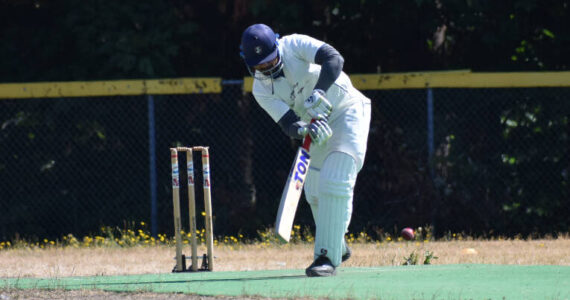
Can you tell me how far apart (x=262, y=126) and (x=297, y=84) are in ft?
16.0

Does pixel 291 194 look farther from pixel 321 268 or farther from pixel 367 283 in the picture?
pixel 367 283

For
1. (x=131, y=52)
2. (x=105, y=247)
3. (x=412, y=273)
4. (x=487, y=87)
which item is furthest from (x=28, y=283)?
(x=487, y=87)

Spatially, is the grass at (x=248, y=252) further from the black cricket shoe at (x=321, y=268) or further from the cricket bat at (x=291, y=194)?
the cricket bat at (x=291, y=194)

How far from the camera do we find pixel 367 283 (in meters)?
6.08

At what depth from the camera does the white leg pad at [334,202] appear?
20.8ft

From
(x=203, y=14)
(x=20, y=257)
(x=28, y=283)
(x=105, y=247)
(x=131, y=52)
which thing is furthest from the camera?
(x=203, y=14)

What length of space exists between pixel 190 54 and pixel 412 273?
619 cm

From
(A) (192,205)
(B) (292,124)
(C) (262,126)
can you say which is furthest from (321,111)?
(C) (262,126)

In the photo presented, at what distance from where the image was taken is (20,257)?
31.5 ft

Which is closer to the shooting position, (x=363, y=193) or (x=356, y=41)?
(x=363, y=193)

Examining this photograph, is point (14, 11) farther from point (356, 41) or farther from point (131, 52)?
point (356, 41)

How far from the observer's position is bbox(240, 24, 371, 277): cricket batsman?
630cm

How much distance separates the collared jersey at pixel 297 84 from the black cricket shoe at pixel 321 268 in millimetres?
950

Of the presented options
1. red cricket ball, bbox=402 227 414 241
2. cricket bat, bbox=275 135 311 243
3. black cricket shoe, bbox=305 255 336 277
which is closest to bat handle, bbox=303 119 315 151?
cricket bat, bbox=275 135 311 243
